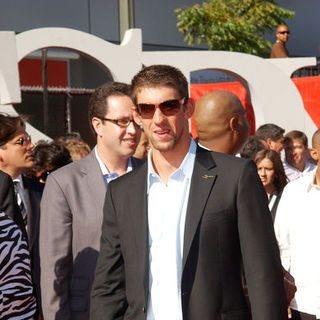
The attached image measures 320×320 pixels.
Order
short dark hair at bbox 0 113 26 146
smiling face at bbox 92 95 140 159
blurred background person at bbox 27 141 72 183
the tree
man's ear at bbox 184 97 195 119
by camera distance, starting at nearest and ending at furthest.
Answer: man's ear at bbox 184 97 195 119 → smiling face at bbox 92 95 140 159 → short dark hair at bbox 0 113 26 146 → blurred background person at bbox 27 141 72 183 → the tree

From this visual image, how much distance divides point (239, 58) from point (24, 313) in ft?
32.8

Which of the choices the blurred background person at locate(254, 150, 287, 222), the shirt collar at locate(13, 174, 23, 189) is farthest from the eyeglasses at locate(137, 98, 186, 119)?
the blurred background person at locate(254, 150, 287, 222)

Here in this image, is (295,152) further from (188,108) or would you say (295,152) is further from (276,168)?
(188,108)

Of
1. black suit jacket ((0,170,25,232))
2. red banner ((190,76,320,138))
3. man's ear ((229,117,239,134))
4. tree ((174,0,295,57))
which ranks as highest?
tree ((174,0,295,57))

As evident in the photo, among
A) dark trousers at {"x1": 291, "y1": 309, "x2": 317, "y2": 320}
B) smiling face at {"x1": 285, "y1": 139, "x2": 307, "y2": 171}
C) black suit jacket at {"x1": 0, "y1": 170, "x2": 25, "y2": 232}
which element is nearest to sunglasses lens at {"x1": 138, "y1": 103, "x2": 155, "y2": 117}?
black suit jacket at {"x1": 0, "y1": 170, "x2": 25, "y2": 232}

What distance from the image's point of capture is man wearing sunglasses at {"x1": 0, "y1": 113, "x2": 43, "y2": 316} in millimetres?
4973

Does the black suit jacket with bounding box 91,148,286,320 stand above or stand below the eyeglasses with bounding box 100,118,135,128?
below

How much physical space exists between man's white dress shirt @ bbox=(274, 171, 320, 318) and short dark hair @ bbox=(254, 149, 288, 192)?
8.55 ft

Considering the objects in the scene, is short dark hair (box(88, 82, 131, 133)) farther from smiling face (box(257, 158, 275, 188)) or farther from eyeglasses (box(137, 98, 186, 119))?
smiling face (box(257, 158, 275, 188))

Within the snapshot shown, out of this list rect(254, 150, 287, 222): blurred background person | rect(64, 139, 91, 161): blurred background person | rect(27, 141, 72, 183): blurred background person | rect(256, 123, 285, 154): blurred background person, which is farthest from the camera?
rect(256, 123, 285, 154): blurred background person

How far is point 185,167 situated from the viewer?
323cm

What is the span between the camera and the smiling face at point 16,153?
5141 millimetres

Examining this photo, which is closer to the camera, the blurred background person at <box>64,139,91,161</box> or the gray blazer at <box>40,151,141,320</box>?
the gray blazer at <box>40,151,141,320</box>

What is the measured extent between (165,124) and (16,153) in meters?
2.26
